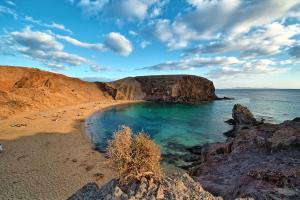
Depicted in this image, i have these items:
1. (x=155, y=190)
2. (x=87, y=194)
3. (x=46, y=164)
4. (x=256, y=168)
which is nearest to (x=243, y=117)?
(x=256, y=168)

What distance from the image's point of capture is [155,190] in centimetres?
722

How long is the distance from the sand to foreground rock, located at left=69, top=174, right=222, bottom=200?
20.8 ft

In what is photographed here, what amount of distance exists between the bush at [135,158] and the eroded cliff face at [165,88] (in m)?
95.3

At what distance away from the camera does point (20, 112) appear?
163 feet

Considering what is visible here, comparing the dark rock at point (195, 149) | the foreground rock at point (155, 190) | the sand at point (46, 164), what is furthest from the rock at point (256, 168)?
the sand at point (46, 164)

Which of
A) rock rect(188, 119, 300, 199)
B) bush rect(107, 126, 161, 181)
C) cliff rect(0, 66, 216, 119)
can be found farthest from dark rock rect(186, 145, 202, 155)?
cliff rect(0, 66, 216, 119)

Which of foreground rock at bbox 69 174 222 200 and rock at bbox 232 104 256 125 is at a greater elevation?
foreground rock at bbox 69 174 222 200

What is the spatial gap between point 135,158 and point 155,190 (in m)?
1.24

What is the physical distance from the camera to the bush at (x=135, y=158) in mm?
7578

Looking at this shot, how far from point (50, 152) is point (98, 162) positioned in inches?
257

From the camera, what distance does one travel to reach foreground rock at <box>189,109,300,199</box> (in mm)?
9894

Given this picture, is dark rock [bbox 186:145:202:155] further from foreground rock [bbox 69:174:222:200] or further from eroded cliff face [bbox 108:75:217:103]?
eroded cliff face [bbox 108:75:217:103]

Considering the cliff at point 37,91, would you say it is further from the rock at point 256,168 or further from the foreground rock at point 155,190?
the foreground rock at point 155,190

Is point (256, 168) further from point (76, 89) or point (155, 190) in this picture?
point (76, 89)
